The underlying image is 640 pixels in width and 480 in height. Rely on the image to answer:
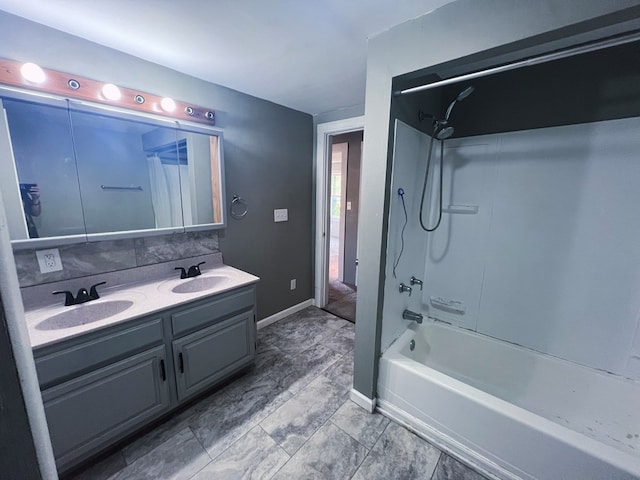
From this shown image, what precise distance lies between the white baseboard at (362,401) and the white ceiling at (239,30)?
2298mm

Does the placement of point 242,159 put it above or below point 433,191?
above

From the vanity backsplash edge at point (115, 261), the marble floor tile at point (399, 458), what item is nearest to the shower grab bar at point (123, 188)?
the vanity backsplash edge at point (115, 261)

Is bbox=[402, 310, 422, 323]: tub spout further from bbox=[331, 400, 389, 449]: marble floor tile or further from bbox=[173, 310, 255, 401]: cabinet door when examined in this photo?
bbox=[173, 310, 255, 401]: cabinet door

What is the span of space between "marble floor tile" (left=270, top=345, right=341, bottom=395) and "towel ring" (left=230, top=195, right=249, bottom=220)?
1.39m

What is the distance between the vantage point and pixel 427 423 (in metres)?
1.61

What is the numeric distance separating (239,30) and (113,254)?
1.60 metres

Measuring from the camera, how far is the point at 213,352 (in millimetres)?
1811

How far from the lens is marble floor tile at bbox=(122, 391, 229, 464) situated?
1.48 metres

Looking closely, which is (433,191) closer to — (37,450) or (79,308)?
(37,450)

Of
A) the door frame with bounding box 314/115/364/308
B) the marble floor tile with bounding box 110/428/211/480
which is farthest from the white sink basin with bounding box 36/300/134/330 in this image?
the door frame with bounding box 314/115/364/308

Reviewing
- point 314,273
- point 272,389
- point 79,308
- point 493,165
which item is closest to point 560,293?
point 493,165

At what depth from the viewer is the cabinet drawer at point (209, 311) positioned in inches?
63.7

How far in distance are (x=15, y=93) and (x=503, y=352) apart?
3373mm

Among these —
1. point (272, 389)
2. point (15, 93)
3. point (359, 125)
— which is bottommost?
point (272, 389)
